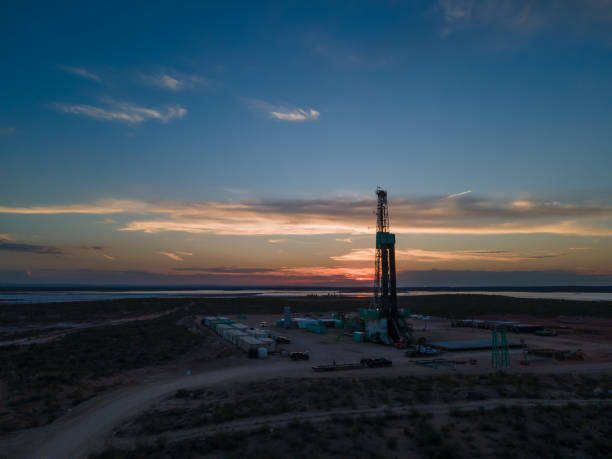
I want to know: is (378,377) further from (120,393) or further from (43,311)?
(43,311)

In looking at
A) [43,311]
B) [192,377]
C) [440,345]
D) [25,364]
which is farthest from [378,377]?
[43,311]

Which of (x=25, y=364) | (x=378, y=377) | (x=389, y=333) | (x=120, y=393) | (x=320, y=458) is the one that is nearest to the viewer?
(x=320, y=458)

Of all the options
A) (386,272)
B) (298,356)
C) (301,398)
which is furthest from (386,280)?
(301,398)

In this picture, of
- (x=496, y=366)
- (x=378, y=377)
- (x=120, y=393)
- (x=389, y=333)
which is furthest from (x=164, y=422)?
(x=389, y=333)

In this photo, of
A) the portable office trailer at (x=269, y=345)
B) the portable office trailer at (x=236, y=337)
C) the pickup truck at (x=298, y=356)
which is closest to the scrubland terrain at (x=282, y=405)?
the pickup truck at (x=298, y=356)

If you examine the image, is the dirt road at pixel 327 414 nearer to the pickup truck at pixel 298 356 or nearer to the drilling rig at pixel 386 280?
the pickup truck at pixel 298 356

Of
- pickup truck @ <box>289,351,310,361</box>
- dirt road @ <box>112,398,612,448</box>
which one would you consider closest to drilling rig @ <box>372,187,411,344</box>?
pickup truck @ <box>289,351,310,361</box>

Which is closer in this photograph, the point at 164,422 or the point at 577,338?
the point at 164,422

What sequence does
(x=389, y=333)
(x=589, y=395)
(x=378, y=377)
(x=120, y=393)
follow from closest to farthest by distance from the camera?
1. (x=589, y=395)
2. (x=120, y=393)
3. (x=378, y=377)
4. (x=389, y=333)
